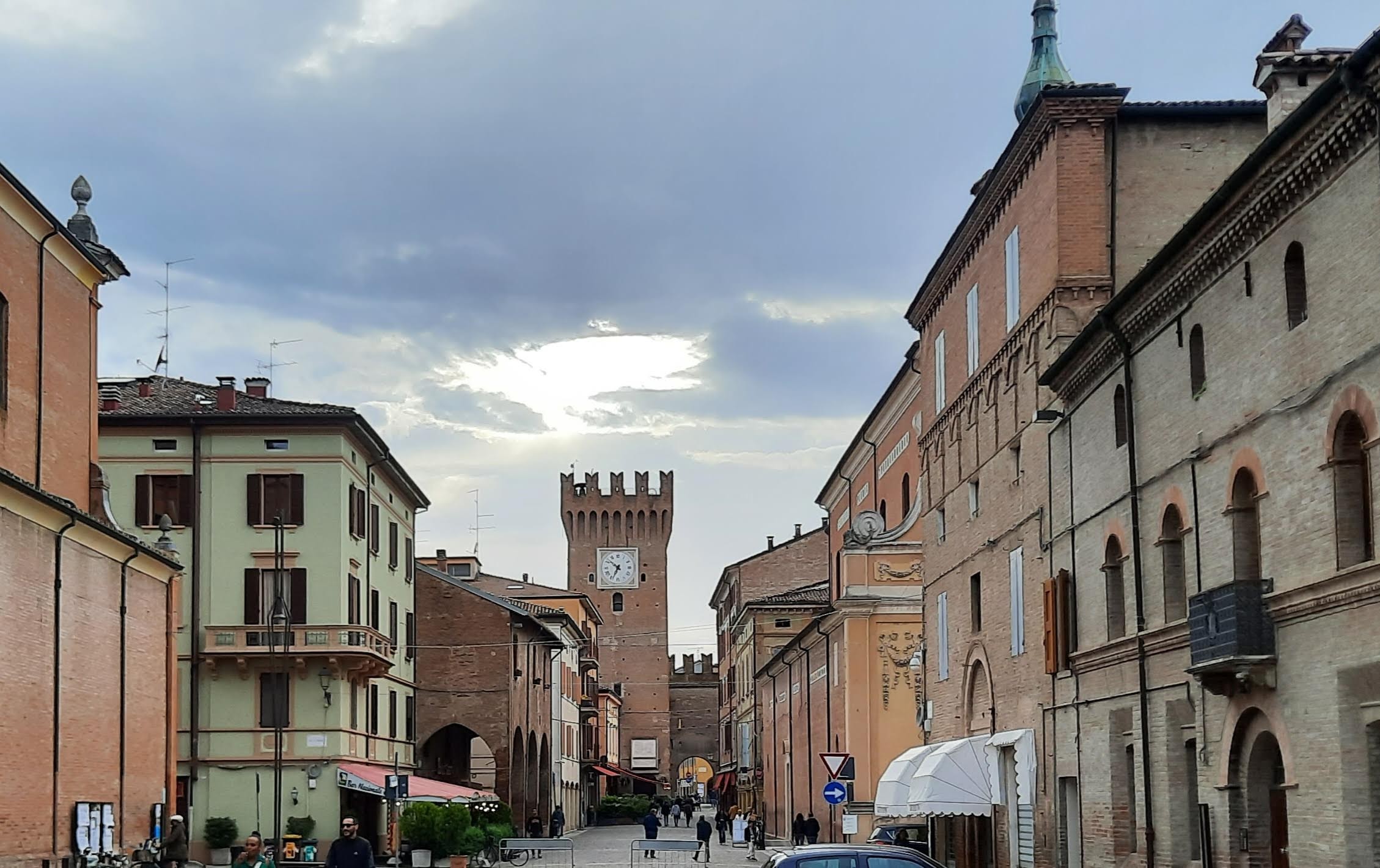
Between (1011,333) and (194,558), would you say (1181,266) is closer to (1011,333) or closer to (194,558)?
(1011,333)

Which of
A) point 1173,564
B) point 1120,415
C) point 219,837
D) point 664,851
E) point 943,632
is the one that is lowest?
point 664,851

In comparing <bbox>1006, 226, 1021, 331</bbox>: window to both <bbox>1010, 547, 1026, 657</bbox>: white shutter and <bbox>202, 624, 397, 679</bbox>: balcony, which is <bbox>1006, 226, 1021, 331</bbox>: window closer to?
<bbox>1010, 547, 1026, 657</bbox>: white shutter

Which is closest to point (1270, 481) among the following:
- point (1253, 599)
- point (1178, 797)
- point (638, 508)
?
point (1253, 599)

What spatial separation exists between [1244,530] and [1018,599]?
34.4ft

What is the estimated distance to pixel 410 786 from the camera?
46719 mm

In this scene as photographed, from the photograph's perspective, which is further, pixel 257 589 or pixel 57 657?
pixel 257 589

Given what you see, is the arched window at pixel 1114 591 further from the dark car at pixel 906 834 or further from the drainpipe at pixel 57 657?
the drainpipe at pixel 57 657

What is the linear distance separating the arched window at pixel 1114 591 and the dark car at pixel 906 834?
14287 millimetres

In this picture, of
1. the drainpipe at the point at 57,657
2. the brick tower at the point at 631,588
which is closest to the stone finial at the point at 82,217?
the drainpipe at the point at 57,657

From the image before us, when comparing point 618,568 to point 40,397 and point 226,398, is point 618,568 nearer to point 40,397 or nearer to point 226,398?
point 226,398

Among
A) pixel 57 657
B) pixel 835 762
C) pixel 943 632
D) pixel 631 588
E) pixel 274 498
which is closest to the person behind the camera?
pixel 57 657

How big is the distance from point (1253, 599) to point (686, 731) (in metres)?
118

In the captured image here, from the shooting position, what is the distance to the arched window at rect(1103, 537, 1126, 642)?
22656 mm

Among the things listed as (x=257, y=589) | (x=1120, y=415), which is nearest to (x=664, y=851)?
(x=257, y=589)
